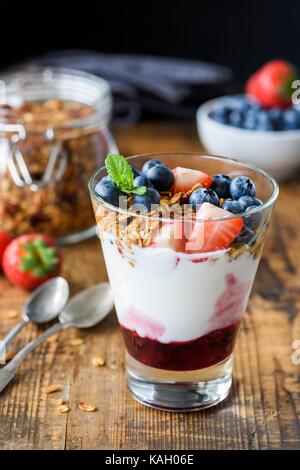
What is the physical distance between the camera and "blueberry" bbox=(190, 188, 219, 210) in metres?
0.97

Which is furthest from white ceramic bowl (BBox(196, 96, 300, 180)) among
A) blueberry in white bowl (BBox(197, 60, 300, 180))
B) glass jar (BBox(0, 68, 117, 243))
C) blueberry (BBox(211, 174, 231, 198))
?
blueberry (BBox(211, 174, 231, 198))

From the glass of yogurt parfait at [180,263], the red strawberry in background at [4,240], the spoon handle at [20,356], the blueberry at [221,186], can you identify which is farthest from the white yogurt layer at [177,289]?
the red strawberry in background at [4,240]

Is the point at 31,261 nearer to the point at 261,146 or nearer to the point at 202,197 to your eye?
the point at 202,197

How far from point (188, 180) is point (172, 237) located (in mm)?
148

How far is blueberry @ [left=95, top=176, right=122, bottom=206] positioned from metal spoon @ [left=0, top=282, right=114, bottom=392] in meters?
0.33

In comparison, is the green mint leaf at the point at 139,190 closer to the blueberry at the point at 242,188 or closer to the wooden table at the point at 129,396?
the blueberry at the point at 242,188

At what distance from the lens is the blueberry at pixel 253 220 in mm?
938

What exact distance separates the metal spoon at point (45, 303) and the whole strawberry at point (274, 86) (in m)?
0.86

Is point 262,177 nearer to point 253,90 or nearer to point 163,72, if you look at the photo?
point 253,90

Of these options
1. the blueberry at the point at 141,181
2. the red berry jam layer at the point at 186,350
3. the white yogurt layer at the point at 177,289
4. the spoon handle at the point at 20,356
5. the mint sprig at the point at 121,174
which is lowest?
the spoon handle at the point at 20,356

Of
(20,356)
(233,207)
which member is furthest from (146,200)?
(20,356)

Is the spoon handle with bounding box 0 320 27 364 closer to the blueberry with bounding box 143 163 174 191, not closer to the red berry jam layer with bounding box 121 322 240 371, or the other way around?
the red berry jam layer with bounding box 121 322 240 371

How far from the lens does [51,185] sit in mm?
1524

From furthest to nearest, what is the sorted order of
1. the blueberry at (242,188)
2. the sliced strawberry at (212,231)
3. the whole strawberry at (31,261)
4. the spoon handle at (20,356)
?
the whole strawberry at (31,261) < the spoon handle at (20,356) < the blueberry at (242,188) < the sliced strawberry at (212,231)
